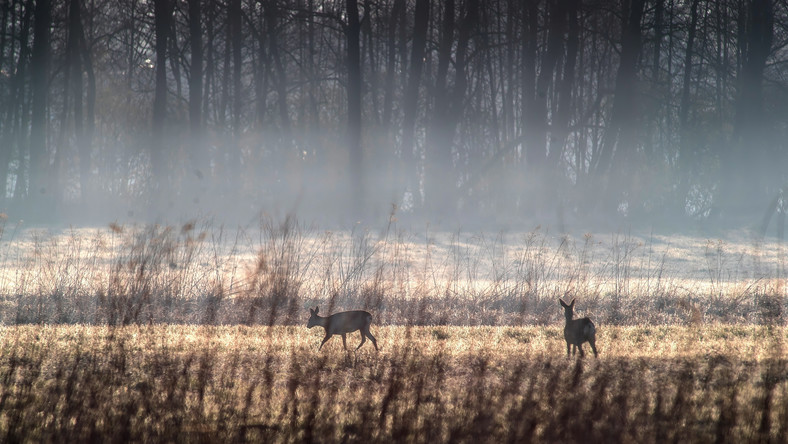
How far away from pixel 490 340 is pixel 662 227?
1781 centimetres

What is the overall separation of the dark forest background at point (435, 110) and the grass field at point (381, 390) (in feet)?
52.7

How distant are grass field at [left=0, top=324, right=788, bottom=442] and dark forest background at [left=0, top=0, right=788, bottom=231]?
52.7 ft

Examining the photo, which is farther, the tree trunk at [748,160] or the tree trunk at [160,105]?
the tree trunk at [748,160]

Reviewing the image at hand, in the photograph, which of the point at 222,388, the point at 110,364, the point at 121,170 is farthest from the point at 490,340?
the point at 121,170

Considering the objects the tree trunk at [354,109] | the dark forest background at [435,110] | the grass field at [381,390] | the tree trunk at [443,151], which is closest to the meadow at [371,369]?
the grass field at [381,390]

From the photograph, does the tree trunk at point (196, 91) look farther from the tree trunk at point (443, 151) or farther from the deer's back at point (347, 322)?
the deer's back at point (347, 322)

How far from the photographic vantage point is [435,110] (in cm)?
2348

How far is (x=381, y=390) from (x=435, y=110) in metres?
19.8

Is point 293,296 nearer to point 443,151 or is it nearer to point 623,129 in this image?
point 443,151

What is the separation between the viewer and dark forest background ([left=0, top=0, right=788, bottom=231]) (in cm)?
2250

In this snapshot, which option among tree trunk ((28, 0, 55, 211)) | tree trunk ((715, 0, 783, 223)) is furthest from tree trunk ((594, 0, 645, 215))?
tree trunk ((28, 0, 55, 211))

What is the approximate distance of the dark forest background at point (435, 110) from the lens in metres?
22.5

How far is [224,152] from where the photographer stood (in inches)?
980

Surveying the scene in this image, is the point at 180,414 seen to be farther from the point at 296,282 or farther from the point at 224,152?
the point at 224,152
